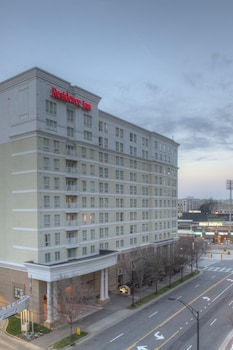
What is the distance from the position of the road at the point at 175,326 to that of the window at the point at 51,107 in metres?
26.5

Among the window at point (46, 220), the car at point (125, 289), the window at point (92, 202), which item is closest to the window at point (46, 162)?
the window at point (46, 220)

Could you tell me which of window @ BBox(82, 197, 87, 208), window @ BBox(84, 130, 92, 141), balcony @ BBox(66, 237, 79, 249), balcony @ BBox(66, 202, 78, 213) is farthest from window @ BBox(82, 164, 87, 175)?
balcony @ BBox(66, 237, 79, 249)

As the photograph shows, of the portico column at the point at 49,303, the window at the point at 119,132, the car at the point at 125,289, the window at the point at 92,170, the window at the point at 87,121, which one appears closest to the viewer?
the portico column at the point at 49,303

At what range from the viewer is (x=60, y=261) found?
130 ft

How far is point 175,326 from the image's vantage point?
3509 centimetres

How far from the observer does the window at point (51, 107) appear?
39.2m

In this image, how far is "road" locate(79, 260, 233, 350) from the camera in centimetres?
3062

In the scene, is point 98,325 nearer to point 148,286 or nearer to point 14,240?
point 14,240

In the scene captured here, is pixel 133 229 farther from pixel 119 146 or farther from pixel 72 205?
pixel 72 205

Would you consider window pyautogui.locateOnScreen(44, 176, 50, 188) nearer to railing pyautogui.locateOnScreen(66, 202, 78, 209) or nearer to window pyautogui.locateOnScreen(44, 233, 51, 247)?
railing pyautogui.locateOnScreen(66, 202, 78, 209)

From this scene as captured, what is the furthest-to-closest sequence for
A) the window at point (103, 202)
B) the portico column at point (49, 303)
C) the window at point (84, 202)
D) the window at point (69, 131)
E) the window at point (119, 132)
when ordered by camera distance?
the window at point (119, 132), the window at point (103, 202), the window at point (84, 202), the window at point (69, 131), the portico column at point (49, 303)

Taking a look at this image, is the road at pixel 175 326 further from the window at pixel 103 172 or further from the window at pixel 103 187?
the window at pixel 103 172

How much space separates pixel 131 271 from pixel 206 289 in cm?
1318

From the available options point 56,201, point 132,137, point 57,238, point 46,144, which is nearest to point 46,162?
point 46,144
